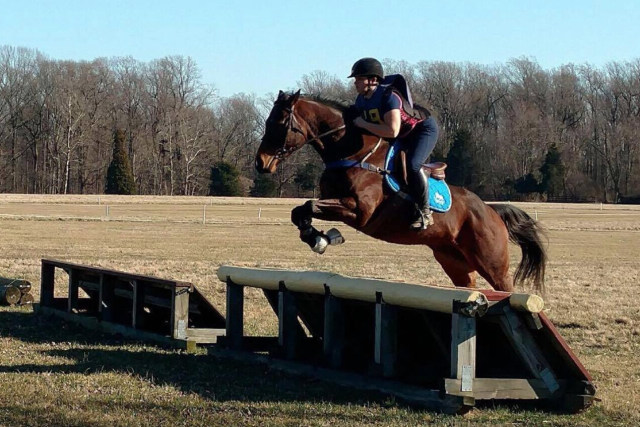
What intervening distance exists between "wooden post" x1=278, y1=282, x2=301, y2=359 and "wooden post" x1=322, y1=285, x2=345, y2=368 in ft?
1.90

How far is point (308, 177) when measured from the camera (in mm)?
79250

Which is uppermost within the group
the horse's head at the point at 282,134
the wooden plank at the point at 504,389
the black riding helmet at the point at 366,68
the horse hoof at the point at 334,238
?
the black riding helmet at the point at 366,68

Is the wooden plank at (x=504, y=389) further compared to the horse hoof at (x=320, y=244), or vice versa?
the horse hoof at (x=320, y=244)

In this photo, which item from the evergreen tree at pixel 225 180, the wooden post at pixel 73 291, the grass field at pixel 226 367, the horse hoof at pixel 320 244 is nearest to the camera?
the grass field at pixel 226 367

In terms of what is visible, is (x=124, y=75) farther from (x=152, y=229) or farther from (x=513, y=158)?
(x=152, y=229)

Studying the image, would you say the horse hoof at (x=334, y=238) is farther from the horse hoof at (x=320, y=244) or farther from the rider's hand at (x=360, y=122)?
the rider's hand at (x=360, y=122)

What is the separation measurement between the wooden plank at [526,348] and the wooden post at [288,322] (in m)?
2.47

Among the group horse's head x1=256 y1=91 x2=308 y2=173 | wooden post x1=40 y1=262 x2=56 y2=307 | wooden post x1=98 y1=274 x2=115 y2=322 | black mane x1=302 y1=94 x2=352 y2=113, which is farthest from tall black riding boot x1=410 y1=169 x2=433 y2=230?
wooden post x1=40 y1=262 x2=56 y2=307

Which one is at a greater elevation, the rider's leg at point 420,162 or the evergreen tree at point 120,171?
the evergreen tree at point 120,171

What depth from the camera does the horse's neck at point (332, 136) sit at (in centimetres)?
827

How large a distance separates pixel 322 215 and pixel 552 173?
254 feet

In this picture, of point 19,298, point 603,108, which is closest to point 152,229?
point 19,298

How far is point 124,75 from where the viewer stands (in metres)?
90.6

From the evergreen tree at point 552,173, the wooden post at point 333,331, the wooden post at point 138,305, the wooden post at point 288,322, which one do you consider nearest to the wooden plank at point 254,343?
the wooden post at point 288,322
